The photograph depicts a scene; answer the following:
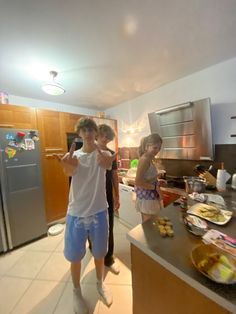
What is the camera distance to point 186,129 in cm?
191

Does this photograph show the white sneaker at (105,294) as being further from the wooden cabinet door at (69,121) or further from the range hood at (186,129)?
the wooden cabinet door at (69,121)

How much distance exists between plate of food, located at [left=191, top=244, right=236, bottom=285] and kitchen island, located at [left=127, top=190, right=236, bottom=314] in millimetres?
A: 20

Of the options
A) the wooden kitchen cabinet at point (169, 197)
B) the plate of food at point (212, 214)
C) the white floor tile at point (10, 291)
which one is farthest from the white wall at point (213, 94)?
the white floor tile at point (10, 291)

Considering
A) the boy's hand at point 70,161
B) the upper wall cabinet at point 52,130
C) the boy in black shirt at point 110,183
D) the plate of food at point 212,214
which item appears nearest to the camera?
the plate of food at point 212,214

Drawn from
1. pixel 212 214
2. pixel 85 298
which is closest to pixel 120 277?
pixel 85 298

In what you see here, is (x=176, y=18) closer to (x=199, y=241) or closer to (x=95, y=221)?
(x=199, y=241)

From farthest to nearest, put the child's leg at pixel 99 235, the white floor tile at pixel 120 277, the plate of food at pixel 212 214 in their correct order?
the white floor tile at pixel 120 277 → the child's leg at pixel 99 235 → the plate of food at pixel 212 214

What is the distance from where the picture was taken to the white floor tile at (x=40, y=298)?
1207 mm

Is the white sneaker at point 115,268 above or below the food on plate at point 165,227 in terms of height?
below

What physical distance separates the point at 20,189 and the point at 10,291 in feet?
3.42

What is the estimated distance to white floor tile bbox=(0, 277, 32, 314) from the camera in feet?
4.07

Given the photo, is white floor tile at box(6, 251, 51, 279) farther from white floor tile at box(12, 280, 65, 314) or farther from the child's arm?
the child's arm

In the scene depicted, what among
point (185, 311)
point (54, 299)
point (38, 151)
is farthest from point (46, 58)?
point (54, 299)

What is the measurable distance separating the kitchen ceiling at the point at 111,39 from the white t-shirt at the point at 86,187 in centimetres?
98
